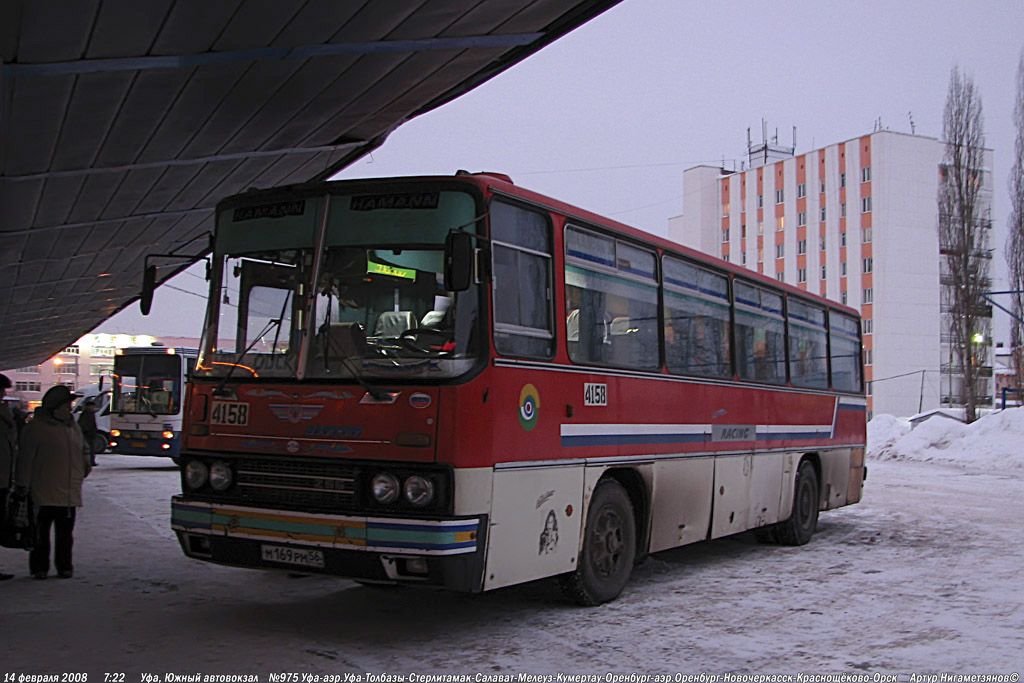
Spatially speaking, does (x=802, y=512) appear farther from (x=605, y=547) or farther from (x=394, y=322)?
(x=394, y=322)

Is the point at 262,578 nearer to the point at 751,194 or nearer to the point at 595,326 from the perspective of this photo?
the point at 595,326

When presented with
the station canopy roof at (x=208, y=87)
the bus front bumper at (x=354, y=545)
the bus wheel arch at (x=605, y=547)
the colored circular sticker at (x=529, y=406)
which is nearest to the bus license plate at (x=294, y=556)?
the bus front bumper at (x=354, y=545)

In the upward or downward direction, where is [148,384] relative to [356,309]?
downward

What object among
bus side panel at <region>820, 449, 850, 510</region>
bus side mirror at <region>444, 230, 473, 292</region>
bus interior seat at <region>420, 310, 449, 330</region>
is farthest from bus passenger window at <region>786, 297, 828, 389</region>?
bus side mirror at <region>444, 230, 473, 292</region>

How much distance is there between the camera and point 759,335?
476 inches

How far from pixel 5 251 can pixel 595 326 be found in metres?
16.0

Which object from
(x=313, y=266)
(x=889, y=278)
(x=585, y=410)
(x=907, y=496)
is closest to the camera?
(x=313, y=266)

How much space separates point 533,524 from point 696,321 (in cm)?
377

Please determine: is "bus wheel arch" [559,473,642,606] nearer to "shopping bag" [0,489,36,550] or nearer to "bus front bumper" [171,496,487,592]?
"bus front bumper" [171,496,487,592]

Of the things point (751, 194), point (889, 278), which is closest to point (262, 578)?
point (889, 278)

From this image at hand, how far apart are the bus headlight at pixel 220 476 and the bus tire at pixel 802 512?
Result: 769 centimetres

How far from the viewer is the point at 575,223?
839 centimetres

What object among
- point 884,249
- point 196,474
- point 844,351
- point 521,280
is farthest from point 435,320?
point 884,249

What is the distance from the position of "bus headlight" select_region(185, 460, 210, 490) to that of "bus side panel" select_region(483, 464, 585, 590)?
2.20 m
